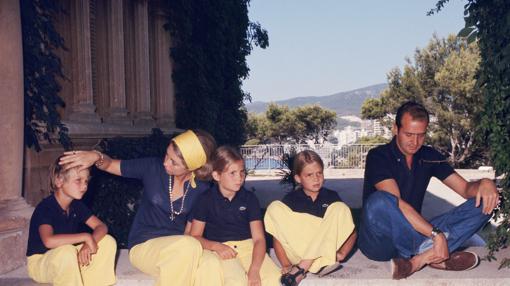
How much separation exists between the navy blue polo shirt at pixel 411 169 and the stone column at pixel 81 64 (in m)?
3.87

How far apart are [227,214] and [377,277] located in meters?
1.13

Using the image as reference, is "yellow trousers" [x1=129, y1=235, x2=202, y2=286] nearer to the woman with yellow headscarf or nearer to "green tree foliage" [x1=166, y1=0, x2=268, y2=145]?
the woman with yellow headscarf

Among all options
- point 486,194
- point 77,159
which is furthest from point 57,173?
point 486,194

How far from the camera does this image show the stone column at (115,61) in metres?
7.00

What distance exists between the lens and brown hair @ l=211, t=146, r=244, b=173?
128 inches

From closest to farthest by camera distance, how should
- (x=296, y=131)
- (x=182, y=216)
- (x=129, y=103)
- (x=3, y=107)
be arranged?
(x=182, y=216)
(x=3, y=107)
(x=129, y=103)
(x=296, y=131)

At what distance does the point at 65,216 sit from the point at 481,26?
3.37 m

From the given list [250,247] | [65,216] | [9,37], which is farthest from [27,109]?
[250,247]

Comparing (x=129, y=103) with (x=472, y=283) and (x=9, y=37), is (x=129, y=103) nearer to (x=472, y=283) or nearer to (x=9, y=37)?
(x=9, y=37)

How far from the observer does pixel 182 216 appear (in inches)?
136

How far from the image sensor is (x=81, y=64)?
6.00 metres

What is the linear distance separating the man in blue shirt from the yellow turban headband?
1235mm

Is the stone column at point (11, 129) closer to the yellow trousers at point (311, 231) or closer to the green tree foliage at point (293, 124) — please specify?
the yellow trousers at point (311, 231)

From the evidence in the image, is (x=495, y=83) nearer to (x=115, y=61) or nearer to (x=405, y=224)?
(x=405, y=224)
